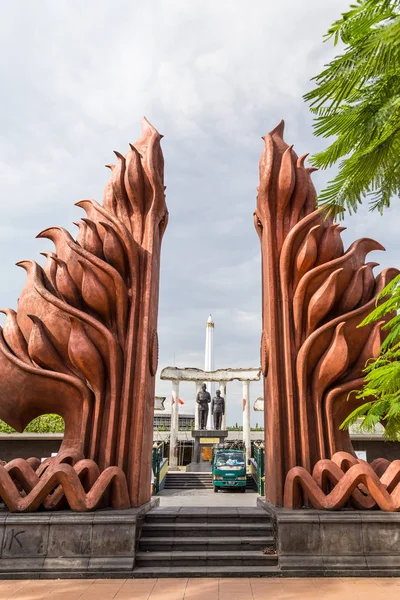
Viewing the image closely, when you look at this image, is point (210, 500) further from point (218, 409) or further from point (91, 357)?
point (218, 409)

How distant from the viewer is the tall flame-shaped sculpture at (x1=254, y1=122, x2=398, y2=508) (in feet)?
24.4

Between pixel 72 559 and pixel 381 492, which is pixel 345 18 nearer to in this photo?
pixel 381 492

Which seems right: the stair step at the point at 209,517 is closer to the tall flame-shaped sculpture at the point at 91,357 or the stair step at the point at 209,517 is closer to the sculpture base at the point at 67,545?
the tall flame-shaped sculpture at the point at 91,357

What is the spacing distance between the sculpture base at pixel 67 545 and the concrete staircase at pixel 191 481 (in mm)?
12262

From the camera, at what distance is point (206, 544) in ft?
21.7

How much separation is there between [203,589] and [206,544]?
1153mm

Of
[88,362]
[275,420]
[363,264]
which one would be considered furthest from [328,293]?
[88,362]

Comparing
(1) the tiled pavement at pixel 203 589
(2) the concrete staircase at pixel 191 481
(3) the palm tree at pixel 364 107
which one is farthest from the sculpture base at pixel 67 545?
(2) the concrete staircase at pixel 191 481

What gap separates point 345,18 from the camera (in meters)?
2.65

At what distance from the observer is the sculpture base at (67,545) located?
19.6ft

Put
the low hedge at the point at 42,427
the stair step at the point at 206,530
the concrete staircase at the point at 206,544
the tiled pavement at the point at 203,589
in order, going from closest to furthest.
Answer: the tiled pavement at the point at 203,589
the concrete staircase at the point at 206,544
the stair step at the point at 206,530
the low hedge at the point at 42,427

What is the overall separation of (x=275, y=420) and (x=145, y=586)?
3.27 m

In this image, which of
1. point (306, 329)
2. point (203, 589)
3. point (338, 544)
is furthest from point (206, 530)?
point (306, 329)

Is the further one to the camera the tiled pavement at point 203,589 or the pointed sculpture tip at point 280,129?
the pointed sculpture tip at point 280,129
